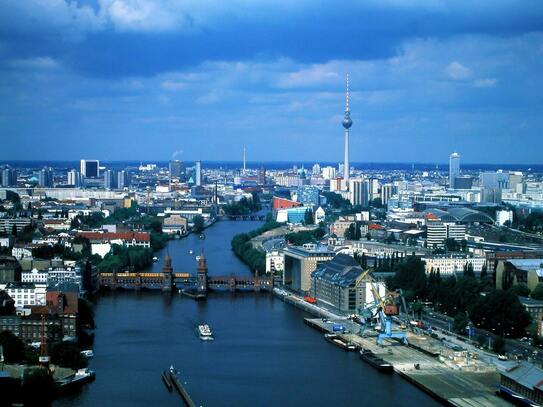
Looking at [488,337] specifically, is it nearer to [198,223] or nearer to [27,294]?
[27,294]

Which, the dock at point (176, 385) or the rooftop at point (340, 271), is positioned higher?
the rooftop at point (340, 271)

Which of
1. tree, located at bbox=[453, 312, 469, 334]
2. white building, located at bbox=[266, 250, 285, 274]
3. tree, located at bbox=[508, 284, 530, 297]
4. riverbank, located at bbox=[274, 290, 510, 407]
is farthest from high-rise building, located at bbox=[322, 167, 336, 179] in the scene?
riverbank, located at bbox=[274, 290, 510, 407]

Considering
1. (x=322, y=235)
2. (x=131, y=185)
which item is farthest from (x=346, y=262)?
(x=131, y=185)

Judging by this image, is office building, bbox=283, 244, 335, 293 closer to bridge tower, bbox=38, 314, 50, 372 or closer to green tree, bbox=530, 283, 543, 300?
green tree, bbox=530, 283, 543, 300

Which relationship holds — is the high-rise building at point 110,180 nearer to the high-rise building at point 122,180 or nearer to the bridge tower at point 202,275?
the high-rise building at point 122,180

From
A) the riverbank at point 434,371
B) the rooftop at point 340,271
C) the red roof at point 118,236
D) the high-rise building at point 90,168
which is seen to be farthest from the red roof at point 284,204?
the riverbank at point 434,371

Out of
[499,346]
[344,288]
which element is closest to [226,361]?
[499,346]
